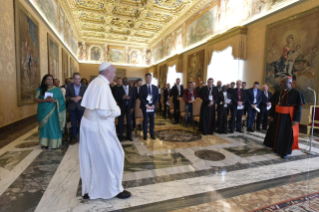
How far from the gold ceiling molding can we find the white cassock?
24.2 feet

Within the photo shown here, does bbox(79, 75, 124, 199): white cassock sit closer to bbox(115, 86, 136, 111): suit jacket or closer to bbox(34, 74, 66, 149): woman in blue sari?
bbox(34, 74, 66, 149): woman in blue sari

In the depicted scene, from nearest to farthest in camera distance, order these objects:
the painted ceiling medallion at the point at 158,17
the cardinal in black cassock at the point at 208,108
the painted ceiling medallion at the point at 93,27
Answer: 1. the cardinal in black cassock at the point at 208,108
2. the painted ceiling medallion at the point at 158,17
3. the painted ceiling medallion at the point at 93,27

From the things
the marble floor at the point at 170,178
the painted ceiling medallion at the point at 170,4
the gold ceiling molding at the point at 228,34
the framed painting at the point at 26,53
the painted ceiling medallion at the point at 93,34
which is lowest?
the marble floor at the point at 170,178

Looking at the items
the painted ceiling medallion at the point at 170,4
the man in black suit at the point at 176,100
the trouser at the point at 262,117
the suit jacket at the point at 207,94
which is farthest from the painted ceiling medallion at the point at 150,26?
the trouser at the point at 262,117

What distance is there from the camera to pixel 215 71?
985 centimetres

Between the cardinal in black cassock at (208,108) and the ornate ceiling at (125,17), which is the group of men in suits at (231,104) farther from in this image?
the ornate ceiling at (125,17)

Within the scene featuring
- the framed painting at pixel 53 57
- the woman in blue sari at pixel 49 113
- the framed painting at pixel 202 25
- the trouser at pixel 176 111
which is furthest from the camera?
the framed painting at pixel 202 25

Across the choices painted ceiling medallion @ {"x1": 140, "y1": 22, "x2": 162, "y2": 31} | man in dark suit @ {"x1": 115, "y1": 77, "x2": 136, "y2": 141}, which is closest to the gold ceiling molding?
man in dark suit @ {"x1": 115, "y1": 77, "x2": 136, "y2": 141}

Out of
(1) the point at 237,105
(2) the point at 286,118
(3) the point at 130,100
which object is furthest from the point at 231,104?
(3) the point at 130,100

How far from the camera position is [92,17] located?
12.5 metres

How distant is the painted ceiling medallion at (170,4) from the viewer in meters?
9.94

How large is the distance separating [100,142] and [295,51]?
6774 millimetres

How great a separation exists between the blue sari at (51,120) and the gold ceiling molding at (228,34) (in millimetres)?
7336

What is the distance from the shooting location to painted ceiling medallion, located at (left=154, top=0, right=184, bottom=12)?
994 centimetres
